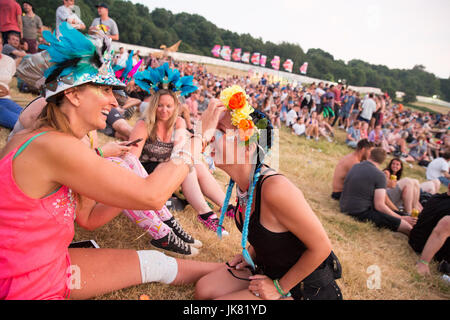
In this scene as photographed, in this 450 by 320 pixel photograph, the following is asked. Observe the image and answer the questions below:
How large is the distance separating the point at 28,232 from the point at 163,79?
2836 mm

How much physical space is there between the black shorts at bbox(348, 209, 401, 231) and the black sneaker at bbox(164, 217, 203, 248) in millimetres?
3812

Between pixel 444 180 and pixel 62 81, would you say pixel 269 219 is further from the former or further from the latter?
pixel 444 180

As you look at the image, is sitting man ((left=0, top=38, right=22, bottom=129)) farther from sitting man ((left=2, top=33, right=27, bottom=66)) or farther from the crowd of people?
sitting man ((left=2, top=33, right=27, bottom=66))

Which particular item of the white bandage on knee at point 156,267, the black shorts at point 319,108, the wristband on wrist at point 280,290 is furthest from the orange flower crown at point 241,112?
the black shorts at point 319,108

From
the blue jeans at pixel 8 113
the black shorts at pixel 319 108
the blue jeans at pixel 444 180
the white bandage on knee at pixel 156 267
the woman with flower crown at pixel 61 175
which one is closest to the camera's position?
the woman with flower crown at pixel 61 175

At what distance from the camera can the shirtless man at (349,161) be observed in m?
6.24

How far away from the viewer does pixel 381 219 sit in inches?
209

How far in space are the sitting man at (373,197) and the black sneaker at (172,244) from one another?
3947 millimetres

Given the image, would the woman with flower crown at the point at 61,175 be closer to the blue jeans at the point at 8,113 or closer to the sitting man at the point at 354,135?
the blue jeans at the point at 8,113

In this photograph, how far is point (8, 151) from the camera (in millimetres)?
1520

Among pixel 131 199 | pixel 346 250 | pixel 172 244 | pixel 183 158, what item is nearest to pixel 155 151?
pixel 172 244

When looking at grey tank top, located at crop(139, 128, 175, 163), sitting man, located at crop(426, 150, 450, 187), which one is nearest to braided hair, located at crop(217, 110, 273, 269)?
grey tank top, located at crop(139, 128, 175, 163)
